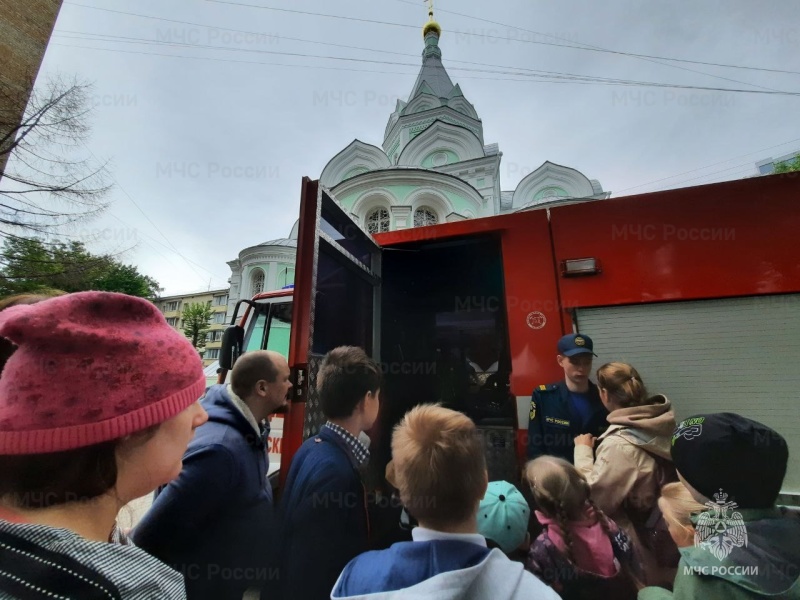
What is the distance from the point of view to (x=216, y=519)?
1.68 metres

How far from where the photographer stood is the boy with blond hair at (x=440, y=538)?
99 centimetres

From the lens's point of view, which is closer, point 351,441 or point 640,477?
point 351,441

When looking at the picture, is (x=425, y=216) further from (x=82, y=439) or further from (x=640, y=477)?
(x=82, y=439)

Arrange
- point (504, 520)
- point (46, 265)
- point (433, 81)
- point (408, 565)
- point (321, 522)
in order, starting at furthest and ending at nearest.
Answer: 1. point (433, 81)
2. point (46, 265)
3. point (504, 520)
4. point (321, 522)
5. point (408, 565)

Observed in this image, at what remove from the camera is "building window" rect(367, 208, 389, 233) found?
15.6 meters

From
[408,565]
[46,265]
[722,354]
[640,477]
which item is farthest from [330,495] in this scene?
[46,265]

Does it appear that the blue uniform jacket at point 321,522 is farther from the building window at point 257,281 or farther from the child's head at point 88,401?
the building window at point 257,281

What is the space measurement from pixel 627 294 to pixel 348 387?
2.31 metres

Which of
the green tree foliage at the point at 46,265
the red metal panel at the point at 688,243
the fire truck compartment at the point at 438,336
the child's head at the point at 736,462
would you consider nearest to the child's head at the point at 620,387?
the red metal panel at the point at 688,243

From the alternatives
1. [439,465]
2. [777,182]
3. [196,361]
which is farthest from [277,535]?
[777,182]

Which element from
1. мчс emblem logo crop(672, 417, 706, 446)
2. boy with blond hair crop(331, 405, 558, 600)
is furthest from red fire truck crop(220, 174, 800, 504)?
мчс emblem logo crop(672, 417, 706, 446)

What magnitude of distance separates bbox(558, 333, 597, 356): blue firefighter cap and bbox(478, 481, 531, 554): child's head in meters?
1.17

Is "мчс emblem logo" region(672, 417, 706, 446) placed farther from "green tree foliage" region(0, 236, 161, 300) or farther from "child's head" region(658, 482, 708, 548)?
"green tree foliage" region(0, 236, 161, 300)

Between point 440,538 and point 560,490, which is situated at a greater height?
point 440,538
